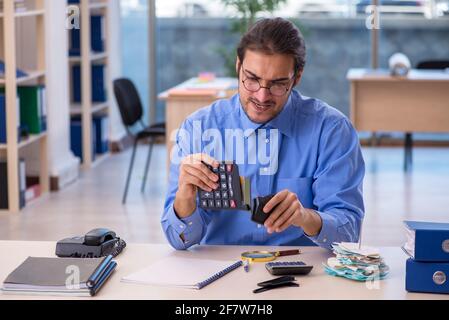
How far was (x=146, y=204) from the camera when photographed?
610 centimetres

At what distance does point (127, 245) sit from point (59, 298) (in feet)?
1.67

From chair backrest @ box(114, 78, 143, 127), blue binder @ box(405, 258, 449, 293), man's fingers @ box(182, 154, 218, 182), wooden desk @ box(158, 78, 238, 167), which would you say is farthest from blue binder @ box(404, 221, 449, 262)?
chair backrest @ box(114, 78, 143, 127)

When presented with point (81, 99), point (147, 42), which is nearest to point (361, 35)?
point (147, 42)

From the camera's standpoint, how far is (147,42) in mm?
8734

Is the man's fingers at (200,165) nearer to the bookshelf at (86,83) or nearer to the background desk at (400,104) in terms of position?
the background desk at (400,104)

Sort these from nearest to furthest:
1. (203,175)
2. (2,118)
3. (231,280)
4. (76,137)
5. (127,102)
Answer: (231,280), (203,175), (2,118), (127,102), (76,137)

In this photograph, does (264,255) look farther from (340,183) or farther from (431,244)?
(431,244)

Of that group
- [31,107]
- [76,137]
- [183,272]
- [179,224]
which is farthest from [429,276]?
[76,137]

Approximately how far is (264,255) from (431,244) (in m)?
0.49

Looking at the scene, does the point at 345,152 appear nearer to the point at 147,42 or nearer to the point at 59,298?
the point at 59,298

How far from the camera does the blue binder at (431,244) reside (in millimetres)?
2068

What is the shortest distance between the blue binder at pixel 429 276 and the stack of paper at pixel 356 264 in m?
0.12

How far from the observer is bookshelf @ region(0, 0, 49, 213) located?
551cm

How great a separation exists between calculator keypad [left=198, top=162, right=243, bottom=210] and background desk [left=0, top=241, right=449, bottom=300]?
6.5 inches
